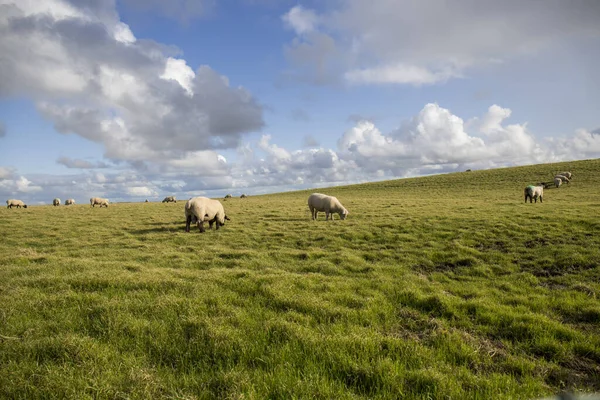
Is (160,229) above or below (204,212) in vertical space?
below

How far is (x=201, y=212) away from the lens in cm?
2006

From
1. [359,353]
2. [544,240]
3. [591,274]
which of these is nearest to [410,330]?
[359,353]

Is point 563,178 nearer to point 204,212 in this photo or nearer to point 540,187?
point 540,187

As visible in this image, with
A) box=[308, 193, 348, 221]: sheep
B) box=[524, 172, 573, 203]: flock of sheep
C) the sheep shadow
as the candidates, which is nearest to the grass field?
the sheep shadow

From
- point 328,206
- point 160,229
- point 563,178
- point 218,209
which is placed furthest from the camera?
point 563,178

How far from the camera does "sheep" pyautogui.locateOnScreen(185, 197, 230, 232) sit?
19969 mm

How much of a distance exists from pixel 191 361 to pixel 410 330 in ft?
14.0

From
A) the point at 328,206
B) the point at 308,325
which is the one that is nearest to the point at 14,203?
the point at 328,206

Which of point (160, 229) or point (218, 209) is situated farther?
point (218, 209)

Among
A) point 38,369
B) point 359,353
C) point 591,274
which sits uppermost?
point 38,369

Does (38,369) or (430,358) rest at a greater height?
(38,369)

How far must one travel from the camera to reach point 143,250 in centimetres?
1484

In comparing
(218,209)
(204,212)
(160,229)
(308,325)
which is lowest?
(308,325)

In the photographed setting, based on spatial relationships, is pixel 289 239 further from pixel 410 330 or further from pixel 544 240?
pixel 544 240
